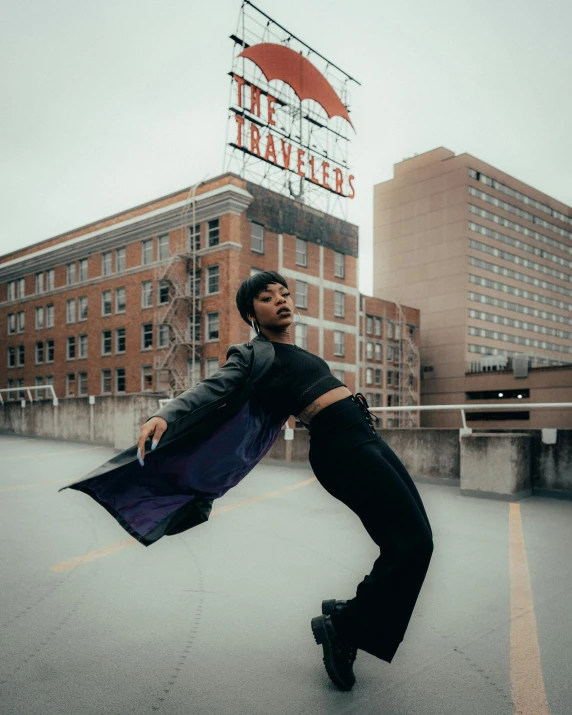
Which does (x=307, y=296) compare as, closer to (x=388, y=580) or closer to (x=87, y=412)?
(x=87, y=412)

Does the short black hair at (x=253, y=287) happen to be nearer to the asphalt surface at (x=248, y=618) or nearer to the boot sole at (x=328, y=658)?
the boot sole at (x=328, y=658)

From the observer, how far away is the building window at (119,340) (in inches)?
1769

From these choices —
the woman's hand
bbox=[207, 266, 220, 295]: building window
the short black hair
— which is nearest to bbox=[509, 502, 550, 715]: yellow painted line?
the woman's hand

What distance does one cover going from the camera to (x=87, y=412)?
16.5 metres

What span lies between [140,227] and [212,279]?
24.4 ft

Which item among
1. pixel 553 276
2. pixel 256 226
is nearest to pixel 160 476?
pixel 256 226

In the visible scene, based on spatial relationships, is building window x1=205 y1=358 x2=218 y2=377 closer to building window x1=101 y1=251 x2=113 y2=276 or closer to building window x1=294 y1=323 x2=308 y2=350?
building window x1=294 y1=323 x2=308 y2=350

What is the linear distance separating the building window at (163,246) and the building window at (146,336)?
4.68m

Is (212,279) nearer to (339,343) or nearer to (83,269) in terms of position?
(339,343)

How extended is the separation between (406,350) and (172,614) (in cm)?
5949

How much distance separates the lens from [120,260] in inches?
1793

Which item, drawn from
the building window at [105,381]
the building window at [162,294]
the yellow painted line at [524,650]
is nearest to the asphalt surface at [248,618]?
the yellow painted line at [524,650]

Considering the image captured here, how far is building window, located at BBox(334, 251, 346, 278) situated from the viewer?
47.5 m

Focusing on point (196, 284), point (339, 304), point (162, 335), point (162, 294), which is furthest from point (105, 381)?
point (339, 304)
